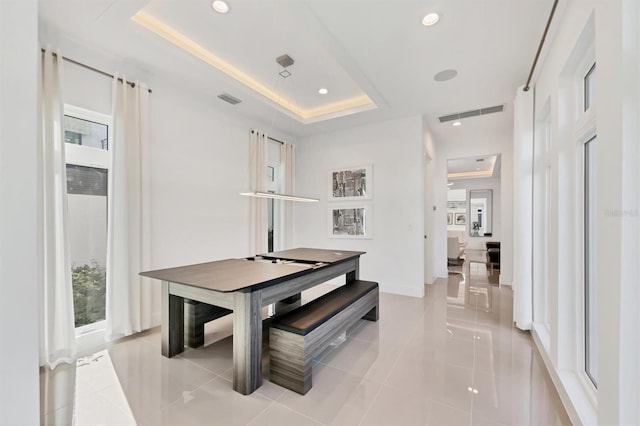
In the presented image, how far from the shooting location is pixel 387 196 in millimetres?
4848

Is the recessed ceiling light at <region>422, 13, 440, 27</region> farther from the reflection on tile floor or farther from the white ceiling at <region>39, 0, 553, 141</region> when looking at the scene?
the reflection on tile floor

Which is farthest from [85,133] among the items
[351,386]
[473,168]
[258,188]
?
[473,168]

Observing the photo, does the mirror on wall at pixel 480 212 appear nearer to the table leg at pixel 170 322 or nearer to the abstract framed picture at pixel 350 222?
the abstract framed picture at pixel 350 222

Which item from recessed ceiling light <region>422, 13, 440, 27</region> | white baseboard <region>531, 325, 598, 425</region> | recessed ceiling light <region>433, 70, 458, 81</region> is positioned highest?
recessed ceiling light <region>422, 13, 440, 27</region>

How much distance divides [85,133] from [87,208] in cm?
79

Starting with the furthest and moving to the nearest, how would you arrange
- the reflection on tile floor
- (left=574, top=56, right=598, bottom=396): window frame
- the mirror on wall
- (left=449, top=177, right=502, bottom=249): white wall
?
the mirror on wall < (left=449, top=177, right=502, bottom=249): white wall < (left=574, top=56, right=598, bottom=396): window frame < the reflection on tile floor

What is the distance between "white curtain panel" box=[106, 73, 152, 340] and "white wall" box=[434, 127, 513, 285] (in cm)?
541

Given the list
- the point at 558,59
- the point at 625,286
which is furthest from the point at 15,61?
the point at 558,59

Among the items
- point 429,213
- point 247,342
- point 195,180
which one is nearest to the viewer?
point 247,342

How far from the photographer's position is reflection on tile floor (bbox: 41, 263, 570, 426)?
1.81 m

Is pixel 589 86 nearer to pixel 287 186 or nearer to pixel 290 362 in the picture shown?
pixel 290 362

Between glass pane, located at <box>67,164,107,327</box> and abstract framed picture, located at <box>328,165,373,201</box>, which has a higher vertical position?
abstract framed picture, located at <box>328,165,373,201</box>

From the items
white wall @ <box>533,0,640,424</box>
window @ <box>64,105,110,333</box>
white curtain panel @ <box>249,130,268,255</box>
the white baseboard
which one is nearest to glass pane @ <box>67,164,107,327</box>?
window @ <box>64,105,110,333</box>

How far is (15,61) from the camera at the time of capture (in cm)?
65
